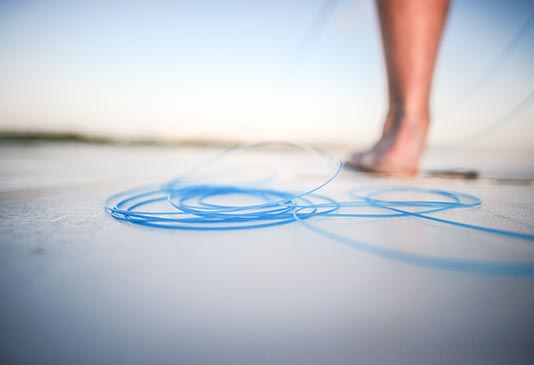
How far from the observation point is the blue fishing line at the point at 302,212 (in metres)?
0.35

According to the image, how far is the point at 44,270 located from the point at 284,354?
28 centimetres

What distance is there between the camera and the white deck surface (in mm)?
211

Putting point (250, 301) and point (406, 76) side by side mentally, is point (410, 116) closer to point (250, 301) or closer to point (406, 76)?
point (406, 76)

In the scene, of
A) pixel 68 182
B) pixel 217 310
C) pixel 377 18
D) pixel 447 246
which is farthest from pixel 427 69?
pixel 68 182

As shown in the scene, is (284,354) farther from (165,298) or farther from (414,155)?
(414,155)

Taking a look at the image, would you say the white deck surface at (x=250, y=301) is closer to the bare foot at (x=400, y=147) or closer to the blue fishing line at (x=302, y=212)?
the blue fishing line at (x=302, y=212)

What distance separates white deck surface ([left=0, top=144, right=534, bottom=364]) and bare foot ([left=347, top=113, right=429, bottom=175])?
768mm

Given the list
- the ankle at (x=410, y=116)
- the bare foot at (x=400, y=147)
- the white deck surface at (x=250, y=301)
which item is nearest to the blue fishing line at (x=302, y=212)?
the white deck surface at (x=250, y=301)

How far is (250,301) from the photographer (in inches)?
10.5

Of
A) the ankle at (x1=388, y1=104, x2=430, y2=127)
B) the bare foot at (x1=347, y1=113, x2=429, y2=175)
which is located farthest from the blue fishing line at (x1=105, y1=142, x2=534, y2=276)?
the ankle at (x1=388, y1=104, x2=430, y2=127)

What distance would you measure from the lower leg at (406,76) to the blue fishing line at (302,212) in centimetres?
36

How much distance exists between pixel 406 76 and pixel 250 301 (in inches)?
46.8

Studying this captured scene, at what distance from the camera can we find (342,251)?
381 millimetres

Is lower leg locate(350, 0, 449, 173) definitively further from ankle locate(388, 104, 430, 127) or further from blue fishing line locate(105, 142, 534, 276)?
blue fishing line locate(105, 142, 534, 276)
